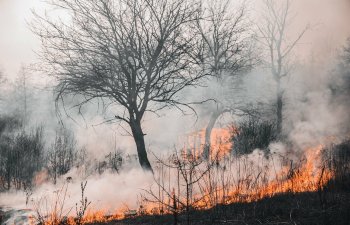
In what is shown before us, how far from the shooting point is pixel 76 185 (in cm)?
954

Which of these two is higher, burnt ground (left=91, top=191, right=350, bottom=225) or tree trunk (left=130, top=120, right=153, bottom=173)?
tree trunk (left=130, top=120, right=153, bottom=173)

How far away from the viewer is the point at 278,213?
5.24 m

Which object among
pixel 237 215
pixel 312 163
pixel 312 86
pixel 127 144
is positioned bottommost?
pixel 237 215

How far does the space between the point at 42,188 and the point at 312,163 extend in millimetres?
8091

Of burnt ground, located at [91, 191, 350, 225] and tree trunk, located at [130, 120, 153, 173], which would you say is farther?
tree trunk, located at [130, 120, 153, 173]

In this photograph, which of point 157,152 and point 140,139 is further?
point 157,152

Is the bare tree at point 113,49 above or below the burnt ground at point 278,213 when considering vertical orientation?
above

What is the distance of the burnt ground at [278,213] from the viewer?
4.65 meters

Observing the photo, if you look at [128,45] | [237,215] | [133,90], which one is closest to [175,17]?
[128,45]

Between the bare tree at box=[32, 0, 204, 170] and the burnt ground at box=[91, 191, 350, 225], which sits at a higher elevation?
the bare tree at box=[32, 0, 204, 170]

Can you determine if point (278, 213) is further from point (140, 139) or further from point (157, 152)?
point (157, 152)

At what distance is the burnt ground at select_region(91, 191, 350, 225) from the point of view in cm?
465

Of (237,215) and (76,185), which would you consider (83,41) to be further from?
(237,215)

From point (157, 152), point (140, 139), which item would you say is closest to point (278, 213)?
point (140, 139)
